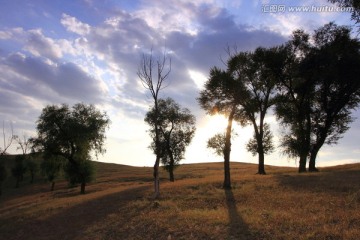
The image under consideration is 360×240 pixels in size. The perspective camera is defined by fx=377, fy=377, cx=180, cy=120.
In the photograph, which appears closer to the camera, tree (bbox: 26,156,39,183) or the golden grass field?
the golden grass field

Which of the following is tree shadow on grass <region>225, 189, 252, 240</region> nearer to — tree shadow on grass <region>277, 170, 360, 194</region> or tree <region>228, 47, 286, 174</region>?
tree shadow on grass <region>277, 170, 360, 194</region>

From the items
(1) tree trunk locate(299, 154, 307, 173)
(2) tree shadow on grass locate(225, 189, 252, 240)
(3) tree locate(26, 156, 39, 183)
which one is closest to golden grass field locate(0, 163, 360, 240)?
(2) tree shadow on grass locate(225, 189, 252, 240)

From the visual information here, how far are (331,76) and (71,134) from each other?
36205mm

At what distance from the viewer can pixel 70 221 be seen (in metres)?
29.0

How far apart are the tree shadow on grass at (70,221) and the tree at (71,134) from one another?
69.4 feet

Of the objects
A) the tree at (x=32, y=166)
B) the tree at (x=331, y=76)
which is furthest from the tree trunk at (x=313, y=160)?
the tree at (x=32, y=166)

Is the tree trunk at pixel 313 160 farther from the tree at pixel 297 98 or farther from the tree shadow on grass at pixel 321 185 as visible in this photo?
the tree shadow on grass at pixel 321 185

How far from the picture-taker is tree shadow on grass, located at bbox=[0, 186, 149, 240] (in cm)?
2598

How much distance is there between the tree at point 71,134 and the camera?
55594 millimetres

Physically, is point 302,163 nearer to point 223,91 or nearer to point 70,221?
point 223,91

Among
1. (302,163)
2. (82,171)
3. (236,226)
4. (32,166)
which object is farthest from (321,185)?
(32,166)

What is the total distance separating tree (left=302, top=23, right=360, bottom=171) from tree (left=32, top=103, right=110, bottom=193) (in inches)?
1248

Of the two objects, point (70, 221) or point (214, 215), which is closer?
point (214, 215)

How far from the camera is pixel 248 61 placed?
49500 mm
